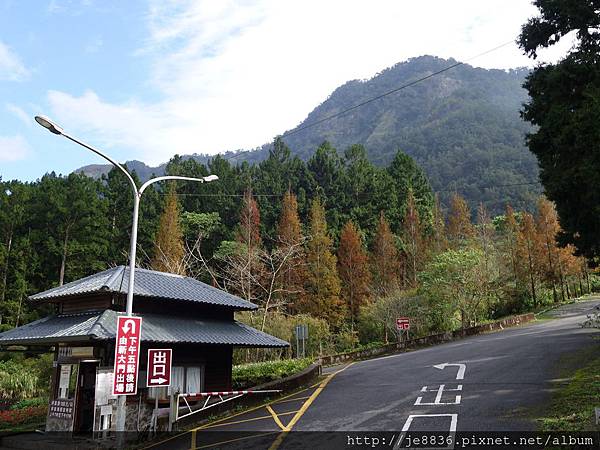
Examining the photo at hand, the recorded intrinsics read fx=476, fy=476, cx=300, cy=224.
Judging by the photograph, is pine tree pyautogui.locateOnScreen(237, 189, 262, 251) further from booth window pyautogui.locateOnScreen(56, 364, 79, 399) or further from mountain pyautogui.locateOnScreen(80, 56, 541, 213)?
booth window pyautogui.locateOnScreen(56, 364, 79, 399)

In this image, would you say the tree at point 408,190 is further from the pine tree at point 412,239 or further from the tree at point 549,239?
the tree at point 549,239

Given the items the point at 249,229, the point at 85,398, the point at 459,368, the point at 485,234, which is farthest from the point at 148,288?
the point at 485,234

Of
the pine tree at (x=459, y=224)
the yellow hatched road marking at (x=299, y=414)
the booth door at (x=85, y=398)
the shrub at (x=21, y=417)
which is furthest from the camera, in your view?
the pine tree at (x=459, y=224)

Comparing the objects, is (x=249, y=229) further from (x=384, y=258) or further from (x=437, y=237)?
(x=437, y=237)

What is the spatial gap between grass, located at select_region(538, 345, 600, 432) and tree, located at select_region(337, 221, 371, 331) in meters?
24.5

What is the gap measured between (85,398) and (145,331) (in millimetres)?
3086

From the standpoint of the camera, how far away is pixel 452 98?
154m

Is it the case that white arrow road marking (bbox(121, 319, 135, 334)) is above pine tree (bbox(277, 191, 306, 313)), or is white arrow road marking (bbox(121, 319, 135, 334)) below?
below

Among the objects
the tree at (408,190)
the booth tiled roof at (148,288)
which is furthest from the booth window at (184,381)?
the tree at (408,190)

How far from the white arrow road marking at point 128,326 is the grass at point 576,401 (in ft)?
30.0

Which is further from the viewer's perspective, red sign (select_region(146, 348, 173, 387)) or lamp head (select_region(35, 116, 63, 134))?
red sign (select_region(146, 348, 173, 387))

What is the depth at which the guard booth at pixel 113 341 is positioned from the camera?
14.7 m

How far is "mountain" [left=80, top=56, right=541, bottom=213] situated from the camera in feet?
297

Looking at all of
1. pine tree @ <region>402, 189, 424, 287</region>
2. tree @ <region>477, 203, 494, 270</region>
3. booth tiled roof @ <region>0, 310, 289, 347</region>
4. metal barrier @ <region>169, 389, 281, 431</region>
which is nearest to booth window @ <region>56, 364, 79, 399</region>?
booth tiled roof @ <region>0, 310, 289, 347</region>
